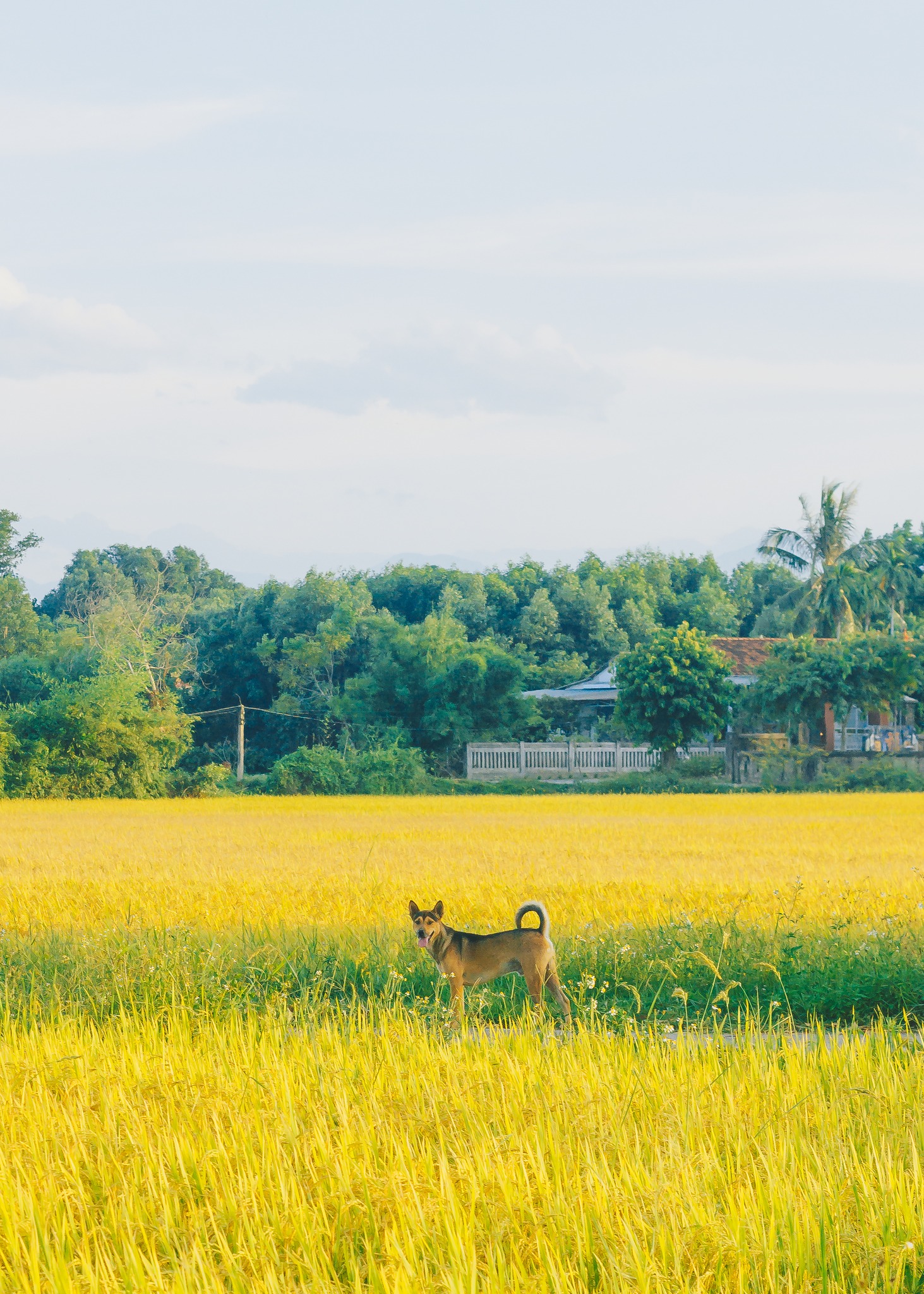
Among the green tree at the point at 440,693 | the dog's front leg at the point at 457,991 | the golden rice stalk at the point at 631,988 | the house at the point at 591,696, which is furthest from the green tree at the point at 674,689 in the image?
the dog's front leg at the point at 457,991

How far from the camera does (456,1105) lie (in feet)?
15.4

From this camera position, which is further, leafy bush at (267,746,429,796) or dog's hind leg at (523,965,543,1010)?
leafy bush at (267,746,429,796)

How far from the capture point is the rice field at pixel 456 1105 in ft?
11.2

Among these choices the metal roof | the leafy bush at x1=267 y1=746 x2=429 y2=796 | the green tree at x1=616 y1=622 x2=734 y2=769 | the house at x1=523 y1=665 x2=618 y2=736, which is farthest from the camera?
the metal roof

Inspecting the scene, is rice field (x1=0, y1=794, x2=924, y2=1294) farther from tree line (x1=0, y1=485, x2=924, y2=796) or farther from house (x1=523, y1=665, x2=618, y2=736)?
house (x1=523, y1=665, x2=618, y2=736)

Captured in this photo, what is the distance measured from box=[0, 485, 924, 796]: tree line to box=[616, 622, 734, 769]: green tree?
474 millimetres

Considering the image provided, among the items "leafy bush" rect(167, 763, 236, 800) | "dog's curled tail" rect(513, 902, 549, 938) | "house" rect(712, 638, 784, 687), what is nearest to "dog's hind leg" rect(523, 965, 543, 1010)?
"dog's curled tail" rect(513, 902, 549, 938)

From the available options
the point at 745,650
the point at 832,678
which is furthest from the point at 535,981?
the point at 745,650

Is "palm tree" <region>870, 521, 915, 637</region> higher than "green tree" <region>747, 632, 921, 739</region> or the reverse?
higher

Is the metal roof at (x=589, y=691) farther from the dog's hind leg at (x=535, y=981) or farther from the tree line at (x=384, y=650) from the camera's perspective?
the dog's hind leg at (x=535, y=981)

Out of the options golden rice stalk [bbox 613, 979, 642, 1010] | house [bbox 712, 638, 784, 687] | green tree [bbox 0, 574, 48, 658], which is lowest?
golden rice stalk [bbox 613, 979, 642, 1010]

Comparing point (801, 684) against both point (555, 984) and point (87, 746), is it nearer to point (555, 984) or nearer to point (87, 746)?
point (87, 746)

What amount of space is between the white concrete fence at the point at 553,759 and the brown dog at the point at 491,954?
120 feet

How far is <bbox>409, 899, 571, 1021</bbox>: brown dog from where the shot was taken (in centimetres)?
650
